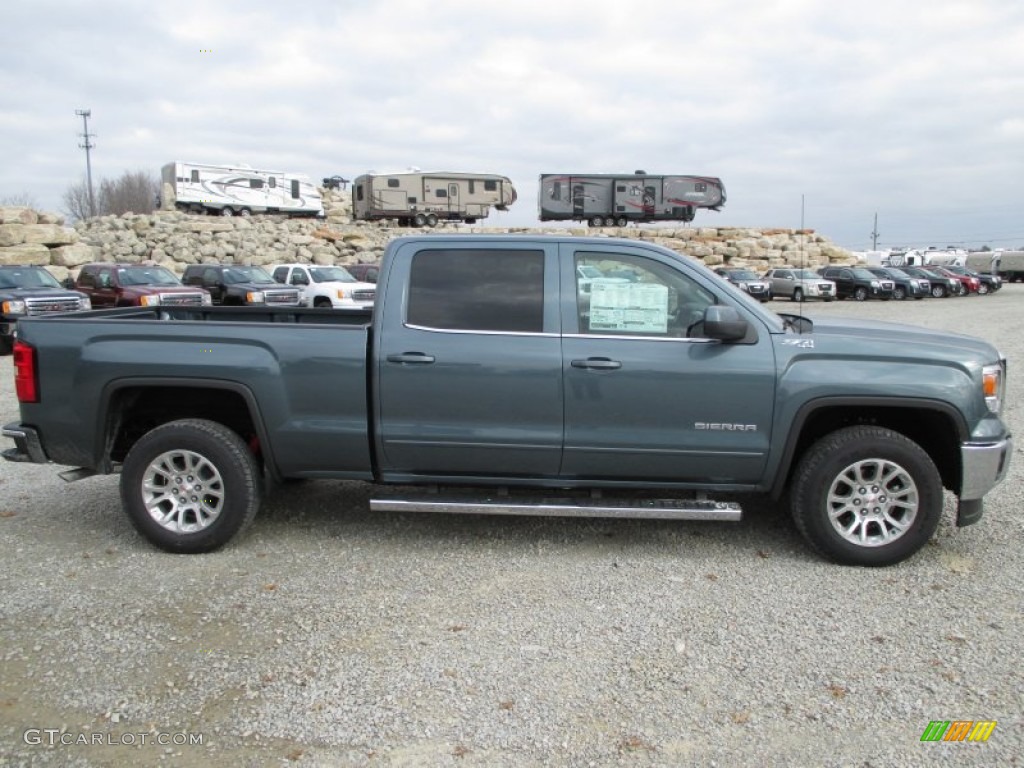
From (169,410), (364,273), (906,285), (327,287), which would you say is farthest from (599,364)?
(906,285)

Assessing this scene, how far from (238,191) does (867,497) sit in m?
45.5

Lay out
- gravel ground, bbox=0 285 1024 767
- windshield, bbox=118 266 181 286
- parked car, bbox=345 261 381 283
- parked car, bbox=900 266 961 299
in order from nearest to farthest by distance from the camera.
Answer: gravel ground, bbox=0 285 1024 767 → windshield, bbox=118 266 181 286 → parked car, bbox=345 261 381 283 → parked car, bbox=900 266 961 299

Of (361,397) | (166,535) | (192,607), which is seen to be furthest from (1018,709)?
(166,535)

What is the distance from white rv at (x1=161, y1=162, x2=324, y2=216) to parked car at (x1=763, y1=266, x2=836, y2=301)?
28275mm

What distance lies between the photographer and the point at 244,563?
4.51 meters

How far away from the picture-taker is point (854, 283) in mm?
35312

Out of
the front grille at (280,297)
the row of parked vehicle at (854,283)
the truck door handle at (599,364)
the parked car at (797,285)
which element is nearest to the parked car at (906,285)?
the row of parked vehicle at (854,283)

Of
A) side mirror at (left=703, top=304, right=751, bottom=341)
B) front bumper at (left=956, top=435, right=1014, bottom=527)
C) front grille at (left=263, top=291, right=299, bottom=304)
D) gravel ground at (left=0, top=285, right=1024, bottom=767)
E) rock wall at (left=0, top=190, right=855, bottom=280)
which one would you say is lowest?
gravel ground at (left=0, top=285, right=1024, bottom=767)

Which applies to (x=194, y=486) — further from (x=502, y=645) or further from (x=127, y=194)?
(x=127, y=194)

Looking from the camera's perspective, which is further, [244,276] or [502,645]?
[244,276]

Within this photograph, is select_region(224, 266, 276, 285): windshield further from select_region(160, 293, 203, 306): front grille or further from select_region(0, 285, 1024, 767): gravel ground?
select_region(0, 285, 1024, 767): gravel ground

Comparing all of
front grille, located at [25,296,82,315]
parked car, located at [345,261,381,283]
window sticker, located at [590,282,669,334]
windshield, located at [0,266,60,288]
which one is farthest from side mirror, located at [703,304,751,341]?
parked car, located at [345,261,381,283]

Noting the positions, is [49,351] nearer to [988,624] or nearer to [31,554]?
[31,554]

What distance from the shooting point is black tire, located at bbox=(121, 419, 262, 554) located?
456 cm
